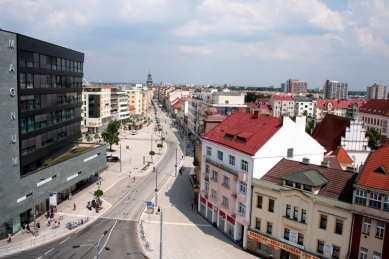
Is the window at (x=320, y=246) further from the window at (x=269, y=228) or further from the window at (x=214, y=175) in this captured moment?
the window at (x=214, y=175)

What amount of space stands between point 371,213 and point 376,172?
368cm

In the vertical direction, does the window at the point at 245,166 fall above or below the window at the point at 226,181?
above

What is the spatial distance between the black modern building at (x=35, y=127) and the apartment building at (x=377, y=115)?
306 feet

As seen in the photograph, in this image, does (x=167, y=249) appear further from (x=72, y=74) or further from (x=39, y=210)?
(x=72, y=74)

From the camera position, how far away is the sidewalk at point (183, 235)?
131ft

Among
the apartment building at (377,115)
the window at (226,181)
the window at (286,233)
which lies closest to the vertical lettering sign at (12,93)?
the window at (226,181)

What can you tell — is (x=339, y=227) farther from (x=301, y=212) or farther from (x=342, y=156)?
(x=342, y=156)

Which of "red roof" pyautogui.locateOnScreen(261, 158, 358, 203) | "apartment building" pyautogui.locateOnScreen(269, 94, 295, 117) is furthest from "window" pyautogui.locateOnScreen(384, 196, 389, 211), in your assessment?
"apartment building" pyautogui.locateOnScreen(269, 94, 295, 117)

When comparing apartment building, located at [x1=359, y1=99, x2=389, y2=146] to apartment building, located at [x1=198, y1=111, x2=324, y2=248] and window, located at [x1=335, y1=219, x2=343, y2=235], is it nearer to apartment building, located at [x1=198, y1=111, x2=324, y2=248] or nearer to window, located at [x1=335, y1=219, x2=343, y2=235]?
apartment building, located at [x1=198, y1=111, x2=324, y2=248]

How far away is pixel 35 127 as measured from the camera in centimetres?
4784

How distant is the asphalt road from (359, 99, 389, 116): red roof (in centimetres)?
8543

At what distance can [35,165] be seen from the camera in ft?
161

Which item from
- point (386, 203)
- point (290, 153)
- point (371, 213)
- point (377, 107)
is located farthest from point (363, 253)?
point (377, 107)

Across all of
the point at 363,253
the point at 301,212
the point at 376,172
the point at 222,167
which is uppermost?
the point at 376,172
